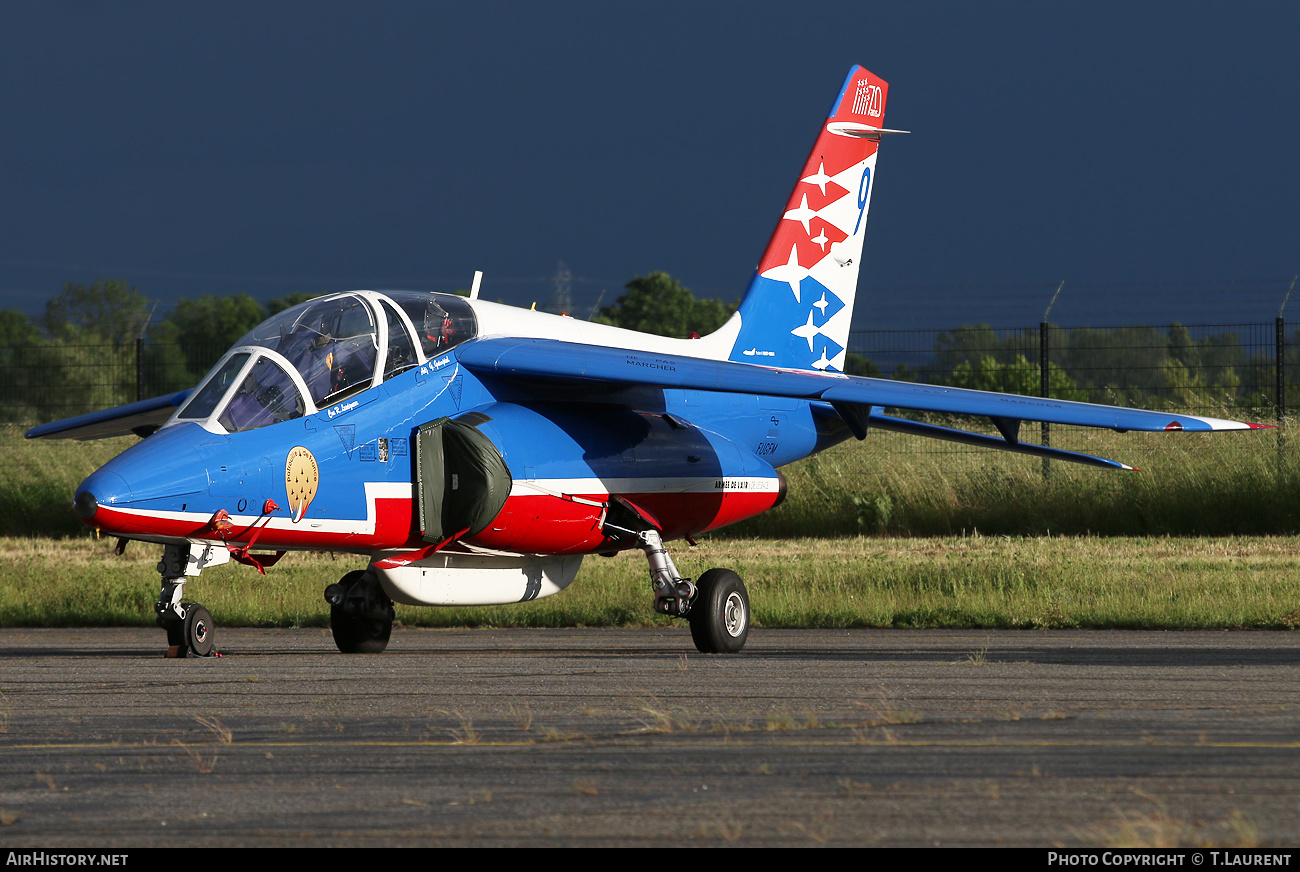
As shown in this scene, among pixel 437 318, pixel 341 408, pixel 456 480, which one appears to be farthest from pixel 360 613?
pixel 437 318

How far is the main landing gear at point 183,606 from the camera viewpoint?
1080cm

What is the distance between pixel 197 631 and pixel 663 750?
6000 millimetres

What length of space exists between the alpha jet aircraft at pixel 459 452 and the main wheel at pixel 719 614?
0.06ft

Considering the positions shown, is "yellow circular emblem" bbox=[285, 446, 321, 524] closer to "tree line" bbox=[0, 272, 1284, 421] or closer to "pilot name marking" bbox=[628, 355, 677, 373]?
"pilot name marking" bbox=[628, 355, 677, 373]

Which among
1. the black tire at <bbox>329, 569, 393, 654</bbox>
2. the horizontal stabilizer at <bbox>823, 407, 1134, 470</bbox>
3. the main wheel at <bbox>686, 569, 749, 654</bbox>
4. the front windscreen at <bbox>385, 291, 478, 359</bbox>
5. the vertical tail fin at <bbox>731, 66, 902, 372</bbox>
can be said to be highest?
the vertical tail fin at <bbox>731, 66, 902, 372</bbox>

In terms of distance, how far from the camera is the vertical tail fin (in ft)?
53.7

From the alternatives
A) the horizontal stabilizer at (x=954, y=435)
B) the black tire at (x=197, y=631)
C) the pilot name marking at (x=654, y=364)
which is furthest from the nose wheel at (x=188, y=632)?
the horizontal stabilizer at (x=954, y=435)

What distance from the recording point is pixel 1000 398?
1245 centimetres

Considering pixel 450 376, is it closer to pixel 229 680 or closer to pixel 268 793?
pixel 229 680

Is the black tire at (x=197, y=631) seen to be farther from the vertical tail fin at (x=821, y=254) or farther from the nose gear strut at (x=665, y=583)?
the vertical tail fin at (x=821, y=254)

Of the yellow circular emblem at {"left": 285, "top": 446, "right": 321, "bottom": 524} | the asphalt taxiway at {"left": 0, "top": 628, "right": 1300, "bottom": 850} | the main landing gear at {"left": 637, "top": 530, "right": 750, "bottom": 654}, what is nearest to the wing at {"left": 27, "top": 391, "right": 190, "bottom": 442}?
the asphalt taxiway at {"left": 0, "top": 628, "right": 1300, "bottom": 850}

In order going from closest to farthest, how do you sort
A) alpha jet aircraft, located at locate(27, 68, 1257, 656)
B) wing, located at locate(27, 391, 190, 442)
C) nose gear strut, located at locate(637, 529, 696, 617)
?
1. alpha jet aircraft, located at locate(27, 68, 1257, 656)
2. nose gear strut, located at locate(637, 529, 696, 617)
3. wing, located at locate(27, 391, 190, 442)

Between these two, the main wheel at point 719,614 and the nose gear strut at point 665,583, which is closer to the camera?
the main wheel at point 719,614

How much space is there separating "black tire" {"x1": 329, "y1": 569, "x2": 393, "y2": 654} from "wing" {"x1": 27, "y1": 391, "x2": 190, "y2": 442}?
131 inches
